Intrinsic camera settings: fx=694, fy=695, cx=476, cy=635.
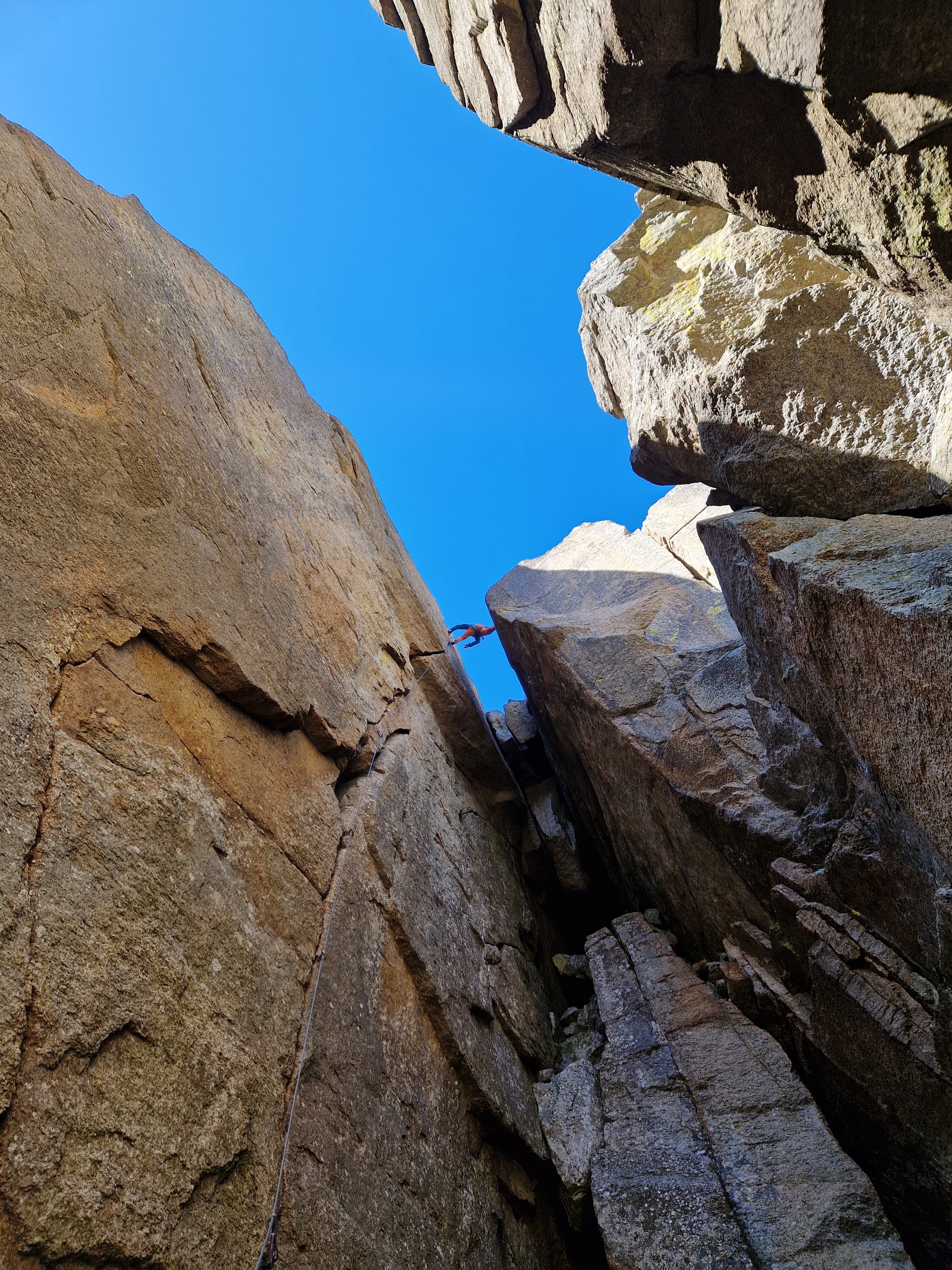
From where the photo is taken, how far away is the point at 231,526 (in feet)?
25.0

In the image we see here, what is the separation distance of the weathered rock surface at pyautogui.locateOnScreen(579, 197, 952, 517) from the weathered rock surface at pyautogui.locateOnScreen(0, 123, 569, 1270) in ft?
20.1

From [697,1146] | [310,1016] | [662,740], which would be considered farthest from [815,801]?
[310,1016]

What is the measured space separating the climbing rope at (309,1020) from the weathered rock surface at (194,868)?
86 millimetres

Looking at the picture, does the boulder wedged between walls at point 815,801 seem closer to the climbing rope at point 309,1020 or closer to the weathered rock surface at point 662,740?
the weathered rock surface at point 662,740

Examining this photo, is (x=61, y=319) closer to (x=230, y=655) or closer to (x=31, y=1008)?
(x=230, y=655)

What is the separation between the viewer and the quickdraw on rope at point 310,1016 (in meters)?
4.30

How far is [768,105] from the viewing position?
5977 mm

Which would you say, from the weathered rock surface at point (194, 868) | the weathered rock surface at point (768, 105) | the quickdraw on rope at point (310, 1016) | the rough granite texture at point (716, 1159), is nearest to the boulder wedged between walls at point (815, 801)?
the rough granite texture at point (716, 1159)

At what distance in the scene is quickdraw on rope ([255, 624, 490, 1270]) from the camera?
4.30 metres

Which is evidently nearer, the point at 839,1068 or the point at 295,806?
the point at 295,806

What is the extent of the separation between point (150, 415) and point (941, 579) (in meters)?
7.49

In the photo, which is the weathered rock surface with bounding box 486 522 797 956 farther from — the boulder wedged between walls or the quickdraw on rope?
the quickdraw on rope

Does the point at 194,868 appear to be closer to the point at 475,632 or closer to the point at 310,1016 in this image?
the point at 310,1016

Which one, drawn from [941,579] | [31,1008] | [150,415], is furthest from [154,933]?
[941,579]
